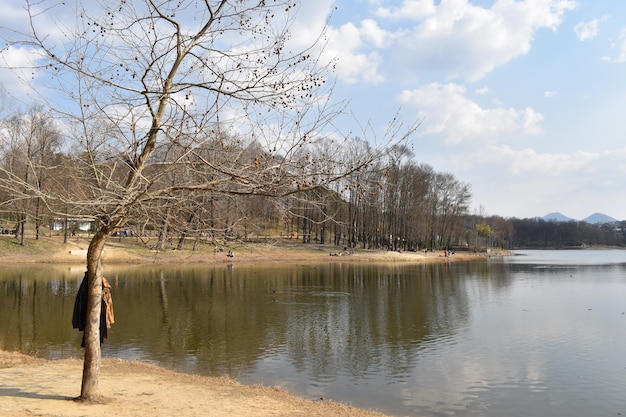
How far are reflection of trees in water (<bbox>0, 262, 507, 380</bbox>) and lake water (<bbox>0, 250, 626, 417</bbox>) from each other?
62 mm

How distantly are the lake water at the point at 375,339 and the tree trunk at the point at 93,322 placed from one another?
4431 millimetres

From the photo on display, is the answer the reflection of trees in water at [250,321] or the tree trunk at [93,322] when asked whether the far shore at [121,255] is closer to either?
the reflection of trees in water at [250,321]

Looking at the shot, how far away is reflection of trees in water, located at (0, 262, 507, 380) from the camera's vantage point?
547 inches

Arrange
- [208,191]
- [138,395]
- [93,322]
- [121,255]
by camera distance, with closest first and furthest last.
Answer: [208,191] → [93,322] → [138,395] → [121,255]

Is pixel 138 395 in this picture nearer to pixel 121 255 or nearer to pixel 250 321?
pixel 250 321

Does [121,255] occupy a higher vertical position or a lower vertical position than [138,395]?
higher

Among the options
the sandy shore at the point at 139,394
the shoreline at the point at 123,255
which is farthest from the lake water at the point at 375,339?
the shoreline at the point at 123,255

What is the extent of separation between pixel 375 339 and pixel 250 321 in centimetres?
510

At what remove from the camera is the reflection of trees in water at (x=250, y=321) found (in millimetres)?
13883

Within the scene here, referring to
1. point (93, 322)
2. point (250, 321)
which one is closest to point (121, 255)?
point (250, 321)

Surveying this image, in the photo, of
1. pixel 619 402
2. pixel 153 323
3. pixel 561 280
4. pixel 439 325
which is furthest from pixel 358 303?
pixel 561 280

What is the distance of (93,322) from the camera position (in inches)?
296

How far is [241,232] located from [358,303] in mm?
17819

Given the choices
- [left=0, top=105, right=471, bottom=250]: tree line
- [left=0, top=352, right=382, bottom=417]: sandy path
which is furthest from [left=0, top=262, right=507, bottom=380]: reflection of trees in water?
A: [left=0, top=105, right=471, bottom=250]: tree line
